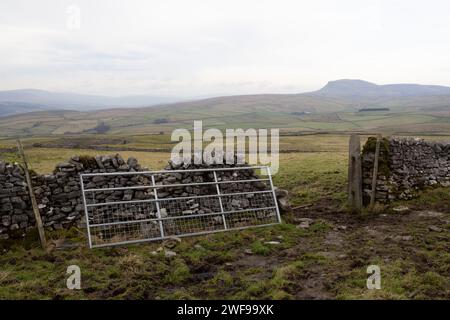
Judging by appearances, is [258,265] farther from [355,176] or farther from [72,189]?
[355,176]

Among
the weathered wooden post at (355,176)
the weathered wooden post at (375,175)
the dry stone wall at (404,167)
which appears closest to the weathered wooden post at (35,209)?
the weathered wooden post at (355,176)

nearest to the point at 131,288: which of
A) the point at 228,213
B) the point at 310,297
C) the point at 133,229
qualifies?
the point at 310,297

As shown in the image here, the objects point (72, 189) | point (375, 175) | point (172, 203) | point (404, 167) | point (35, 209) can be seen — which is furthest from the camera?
point (404, 167)

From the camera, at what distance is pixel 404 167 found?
51.0 feet

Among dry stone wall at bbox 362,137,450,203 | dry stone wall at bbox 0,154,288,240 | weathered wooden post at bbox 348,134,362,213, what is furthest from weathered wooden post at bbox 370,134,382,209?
dry stone wall at bbox 0,154,288,240

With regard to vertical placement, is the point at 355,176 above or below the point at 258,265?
above

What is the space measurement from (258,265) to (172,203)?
4.31 metres

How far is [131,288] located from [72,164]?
Result: 526 cm

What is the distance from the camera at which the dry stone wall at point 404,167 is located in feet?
48.6

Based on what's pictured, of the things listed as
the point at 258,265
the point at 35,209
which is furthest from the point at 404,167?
the point at 35,209

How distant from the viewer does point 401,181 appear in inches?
604

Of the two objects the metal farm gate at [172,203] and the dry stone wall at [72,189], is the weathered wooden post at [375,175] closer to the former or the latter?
the dry stone wall at [72,189]

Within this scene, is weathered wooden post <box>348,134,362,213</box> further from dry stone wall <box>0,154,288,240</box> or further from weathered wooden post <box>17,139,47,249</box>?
weathered wooden post <box>17,139,47,249</box>

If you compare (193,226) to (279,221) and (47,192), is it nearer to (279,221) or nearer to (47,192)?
(279,221)
